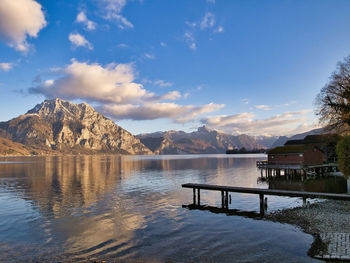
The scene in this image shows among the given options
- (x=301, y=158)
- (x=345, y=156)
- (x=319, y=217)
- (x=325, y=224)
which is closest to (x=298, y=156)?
(x=301, y=158)

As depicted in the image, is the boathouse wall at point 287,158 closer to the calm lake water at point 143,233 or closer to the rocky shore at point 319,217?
the calm lake water at point 143,233

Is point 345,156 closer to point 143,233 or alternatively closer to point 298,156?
point 143,233

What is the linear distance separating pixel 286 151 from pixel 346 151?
4532 centimetres

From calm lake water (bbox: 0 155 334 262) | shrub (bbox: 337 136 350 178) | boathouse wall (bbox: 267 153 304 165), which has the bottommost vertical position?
calm lake water (bbox: 0 155 334 262)

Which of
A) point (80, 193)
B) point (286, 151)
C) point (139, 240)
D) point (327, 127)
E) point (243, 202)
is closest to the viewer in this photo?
point (139, 240)

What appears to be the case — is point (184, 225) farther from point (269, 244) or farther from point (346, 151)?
point (346, 151)

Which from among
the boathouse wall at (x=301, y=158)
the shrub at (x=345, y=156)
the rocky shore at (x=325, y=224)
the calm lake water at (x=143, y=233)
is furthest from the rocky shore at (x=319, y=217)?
the boathouse wall at (x=301, y=158)

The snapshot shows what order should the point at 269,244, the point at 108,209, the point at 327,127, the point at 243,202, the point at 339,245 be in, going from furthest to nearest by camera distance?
the point at 327,127 → the point at 243,202 → the point at 108,209 → the point at 269,244 → the point at 339,245

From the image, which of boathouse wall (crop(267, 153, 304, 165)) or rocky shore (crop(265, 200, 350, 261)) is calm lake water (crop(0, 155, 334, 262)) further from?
boathouse wall (crop(267, 153, 304, 165))

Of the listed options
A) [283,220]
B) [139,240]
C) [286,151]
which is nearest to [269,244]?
[283,220]

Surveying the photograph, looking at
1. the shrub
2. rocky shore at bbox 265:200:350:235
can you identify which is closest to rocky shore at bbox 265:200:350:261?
rocky shore at bbox 265:200:350:235

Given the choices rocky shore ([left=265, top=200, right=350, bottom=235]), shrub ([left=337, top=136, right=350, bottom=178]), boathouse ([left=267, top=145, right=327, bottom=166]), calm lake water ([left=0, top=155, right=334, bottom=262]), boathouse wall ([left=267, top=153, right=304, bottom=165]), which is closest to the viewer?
calm lake water ([left=0, top=155, right=334, bottom=262])

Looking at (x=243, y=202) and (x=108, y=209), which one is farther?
(x=243, y=202)

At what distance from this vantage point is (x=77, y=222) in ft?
86.9
